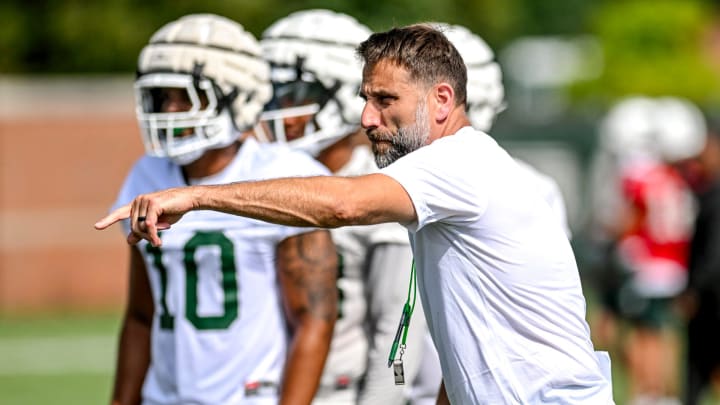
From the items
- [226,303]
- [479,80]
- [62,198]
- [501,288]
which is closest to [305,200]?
[501,288]

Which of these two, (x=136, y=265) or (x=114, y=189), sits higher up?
(x=136, y=265)

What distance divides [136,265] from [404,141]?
56.5 inches

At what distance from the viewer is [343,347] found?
4680mm

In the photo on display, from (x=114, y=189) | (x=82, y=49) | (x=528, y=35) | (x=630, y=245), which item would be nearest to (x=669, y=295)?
(x=630, y=245)

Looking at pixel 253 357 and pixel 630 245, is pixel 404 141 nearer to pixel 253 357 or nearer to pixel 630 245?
pixel 253 357

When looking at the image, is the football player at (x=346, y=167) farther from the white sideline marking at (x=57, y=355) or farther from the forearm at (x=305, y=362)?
the white sideline marking at (x=57, y=355)

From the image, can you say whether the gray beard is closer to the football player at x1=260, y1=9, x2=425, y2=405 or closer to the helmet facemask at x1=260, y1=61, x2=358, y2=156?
the football player at x1=260, y1=9, x2=425, y2=405

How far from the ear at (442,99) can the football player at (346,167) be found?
3.00ft

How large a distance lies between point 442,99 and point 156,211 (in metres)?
0.82

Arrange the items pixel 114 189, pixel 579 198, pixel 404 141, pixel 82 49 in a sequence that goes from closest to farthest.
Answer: pixel 404 141 → pixel 114 189 → pixel 579 198 → pixel 82 49

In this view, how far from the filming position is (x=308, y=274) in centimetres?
434

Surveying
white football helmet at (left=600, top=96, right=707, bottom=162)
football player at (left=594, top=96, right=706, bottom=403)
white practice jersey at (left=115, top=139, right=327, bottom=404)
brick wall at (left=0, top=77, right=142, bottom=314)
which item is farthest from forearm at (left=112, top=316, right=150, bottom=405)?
brick wall at (left=0, top=77, right=142, bottom=314)

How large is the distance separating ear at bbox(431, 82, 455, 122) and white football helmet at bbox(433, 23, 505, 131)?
141 cm

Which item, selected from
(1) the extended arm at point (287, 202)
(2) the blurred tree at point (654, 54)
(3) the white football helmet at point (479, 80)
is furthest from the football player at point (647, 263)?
(2) the blurred tree at point (654, 54)
